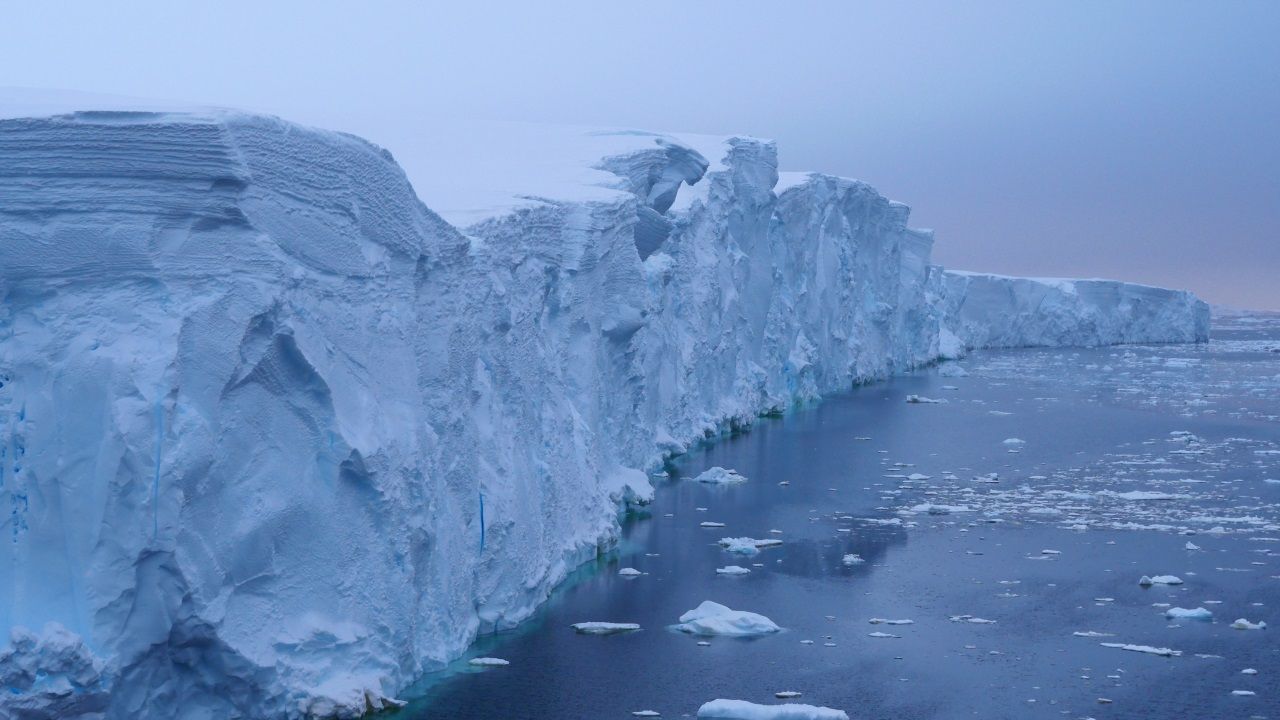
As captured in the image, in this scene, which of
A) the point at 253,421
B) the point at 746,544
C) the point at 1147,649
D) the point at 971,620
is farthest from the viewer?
the point at 746,544

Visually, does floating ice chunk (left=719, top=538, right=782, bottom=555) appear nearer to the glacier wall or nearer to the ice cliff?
the ice cliff

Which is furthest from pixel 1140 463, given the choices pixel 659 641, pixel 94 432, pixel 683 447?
pixel 94 432

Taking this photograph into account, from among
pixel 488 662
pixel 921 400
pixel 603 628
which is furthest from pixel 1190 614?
pixel 921 400

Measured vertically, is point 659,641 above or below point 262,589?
below

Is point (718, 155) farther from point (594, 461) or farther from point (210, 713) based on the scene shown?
point (210, 713)

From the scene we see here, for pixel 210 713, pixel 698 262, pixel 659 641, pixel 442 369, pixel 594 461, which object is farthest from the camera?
pixel 698 262

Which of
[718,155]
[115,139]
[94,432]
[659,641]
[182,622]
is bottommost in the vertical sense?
[659,641]

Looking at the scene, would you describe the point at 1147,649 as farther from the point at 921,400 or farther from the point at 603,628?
the point at 921,400
